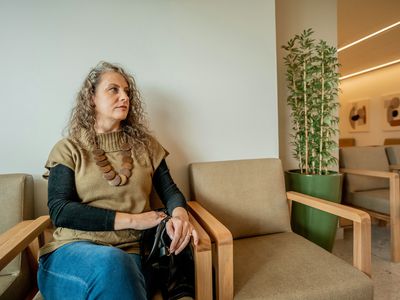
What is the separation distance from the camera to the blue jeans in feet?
2.57

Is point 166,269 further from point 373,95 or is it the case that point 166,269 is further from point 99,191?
point 373,95

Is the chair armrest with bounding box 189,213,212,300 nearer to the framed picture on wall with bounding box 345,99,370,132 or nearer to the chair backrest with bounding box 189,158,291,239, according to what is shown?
the chair backrest with bounding box 189,158,291,239

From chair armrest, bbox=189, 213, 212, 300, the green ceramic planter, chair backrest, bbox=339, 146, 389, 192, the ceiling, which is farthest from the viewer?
the ceiling

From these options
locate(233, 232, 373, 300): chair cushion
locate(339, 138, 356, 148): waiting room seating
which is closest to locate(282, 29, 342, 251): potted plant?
locate(233, 232, 373, 300): chair cushion

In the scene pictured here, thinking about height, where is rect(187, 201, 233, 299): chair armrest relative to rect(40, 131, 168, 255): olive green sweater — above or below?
Result: below

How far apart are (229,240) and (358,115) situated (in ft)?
19.5

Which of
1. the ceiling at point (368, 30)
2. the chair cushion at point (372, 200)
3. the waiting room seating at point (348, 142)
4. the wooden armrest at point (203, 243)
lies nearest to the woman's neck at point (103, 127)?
the wooden armrest at point (203, 243)

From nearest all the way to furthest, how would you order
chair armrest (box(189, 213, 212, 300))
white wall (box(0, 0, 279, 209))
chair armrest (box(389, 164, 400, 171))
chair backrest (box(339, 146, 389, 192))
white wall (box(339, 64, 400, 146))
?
chair armrest (box(189, 213, 212, 300)) → white wall (box(0, 0, 279, 209)) → chair backrest (box(339, 146, 389, 192)) → chair armrest (box(389, 164, 400, 171)) → white wall (box(339, 64, 400, 146))

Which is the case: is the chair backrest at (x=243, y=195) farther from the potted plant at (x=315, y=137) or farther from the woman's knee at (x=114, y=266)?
the woman's knee at (x=114, y=266)

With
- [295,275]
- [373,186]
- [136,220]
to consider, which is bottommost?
[295,275]

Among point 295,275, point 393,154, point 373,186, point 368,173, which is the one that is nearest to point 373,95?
point 393,154

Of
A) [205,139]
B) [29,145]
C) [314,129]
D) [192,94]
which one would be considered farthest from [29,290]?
[314,129]

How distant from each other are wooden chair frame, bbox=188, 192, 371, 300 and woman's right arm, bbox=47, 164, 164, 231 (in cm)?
24

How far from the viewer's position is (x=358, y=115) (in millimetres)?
5703
